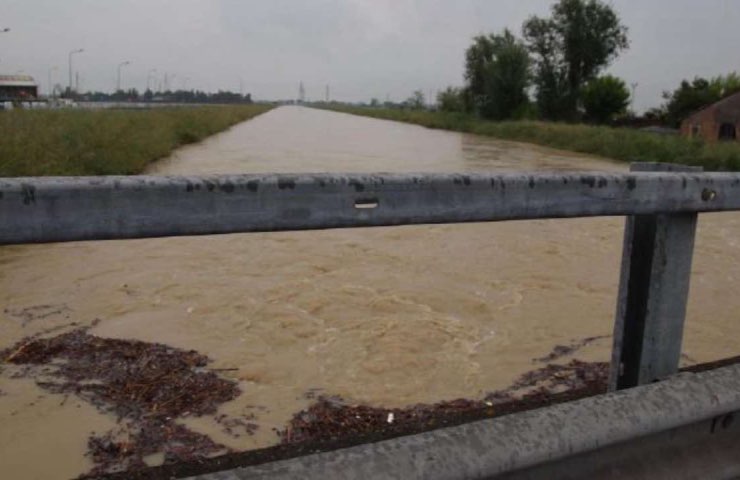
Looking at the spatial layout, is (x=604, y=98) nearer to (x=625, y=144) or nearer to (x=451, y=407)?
(x=625, y=144)

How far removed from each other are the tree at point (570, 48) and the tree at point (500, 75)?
4.49ft

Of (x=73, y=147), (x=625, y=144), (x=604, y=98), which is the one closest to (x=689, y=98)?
(x=604, y=98)

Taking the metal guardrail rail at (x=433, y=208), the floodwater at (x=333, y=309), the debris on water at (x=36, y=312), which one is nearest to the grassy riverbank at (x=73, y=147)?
the floodwater at (x=333, y=309)

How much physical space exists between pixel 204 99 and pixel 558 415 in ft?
479

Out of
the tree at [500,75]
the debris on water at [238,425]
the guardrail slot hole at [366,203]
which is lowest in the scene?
the debris on water at [238,425]

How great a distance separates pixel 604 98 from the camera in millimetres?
56938

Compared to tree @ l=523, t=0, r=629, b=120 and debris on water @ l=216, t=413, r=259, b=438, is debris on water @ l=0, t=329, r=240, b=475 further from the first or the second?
tree @ l=523, t=0, r=629, b=120

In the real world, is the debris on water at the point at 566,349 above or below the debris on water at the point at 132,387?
above

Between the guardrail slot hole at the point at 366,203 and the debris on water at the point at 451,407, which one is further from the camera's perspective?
the debris on water at the point at 451,407

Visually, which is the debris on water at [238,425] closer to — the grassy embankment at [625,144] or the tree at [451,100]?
the grassy embankment at [625,144]

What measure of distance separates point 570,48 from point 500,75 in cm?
605

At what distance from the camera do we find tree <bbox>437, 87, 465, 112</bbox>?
233 feet

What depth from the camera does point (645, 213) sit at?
1.97 metres

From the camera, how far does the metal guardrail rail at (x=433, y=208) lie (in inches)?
56.3
